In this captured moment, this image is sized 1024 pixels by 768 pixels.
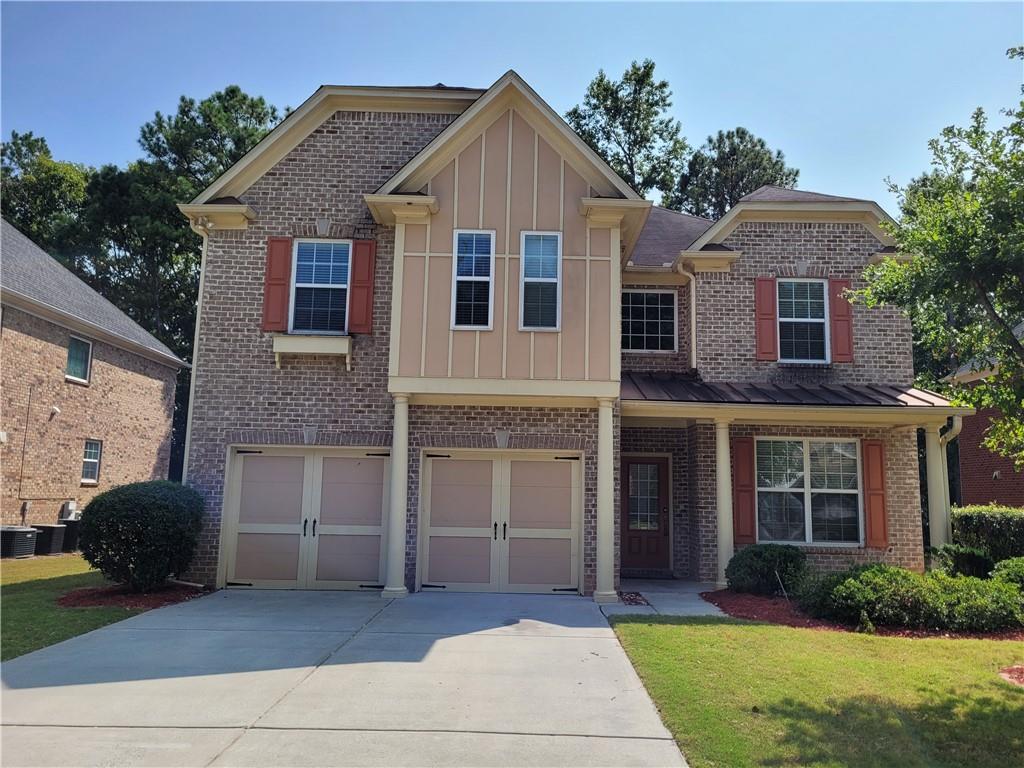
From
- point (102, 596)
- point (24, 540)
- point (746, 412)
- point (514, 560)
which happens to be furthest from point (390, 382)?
point (24, 540)

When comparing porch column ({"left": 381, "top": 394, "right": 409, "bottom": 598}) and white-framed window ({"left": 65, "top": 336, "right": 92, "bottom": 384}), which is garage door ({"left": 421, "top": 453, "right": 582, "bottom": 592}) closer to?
porch column ({"left": 381, "top": 394, "right": 409, "bottom": 598})

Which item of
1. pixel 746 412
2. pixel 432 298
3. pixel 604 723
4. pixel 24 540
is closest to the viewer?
pixel 604 723

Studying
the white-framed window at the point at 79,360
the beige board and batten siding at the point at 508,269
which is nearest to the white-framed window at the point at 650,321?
the beige board and batten siding at the point at 508,269

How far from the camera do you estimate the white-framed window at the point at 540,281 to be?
1138cm

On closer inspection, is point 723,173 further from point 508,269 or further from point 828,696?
point 828,696

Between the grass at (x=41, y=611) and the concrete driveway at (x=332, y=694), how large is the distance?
41 cm

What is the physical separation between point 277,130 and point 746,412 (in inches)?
373

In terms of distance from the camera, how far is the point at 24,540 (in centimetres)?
1669

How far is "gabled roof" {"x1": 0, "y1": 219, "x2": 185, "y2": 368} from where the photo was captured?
17.1m

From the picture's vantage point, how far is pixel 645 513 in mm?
14562

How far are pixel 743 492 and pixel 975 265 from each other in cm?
693

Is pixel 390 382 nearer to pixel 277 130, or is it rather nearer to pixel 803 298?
pixel 277 130

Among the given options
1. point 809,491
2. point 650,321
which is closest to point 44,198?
point 650,321

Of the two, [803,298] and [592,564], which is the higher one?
[803,298]
